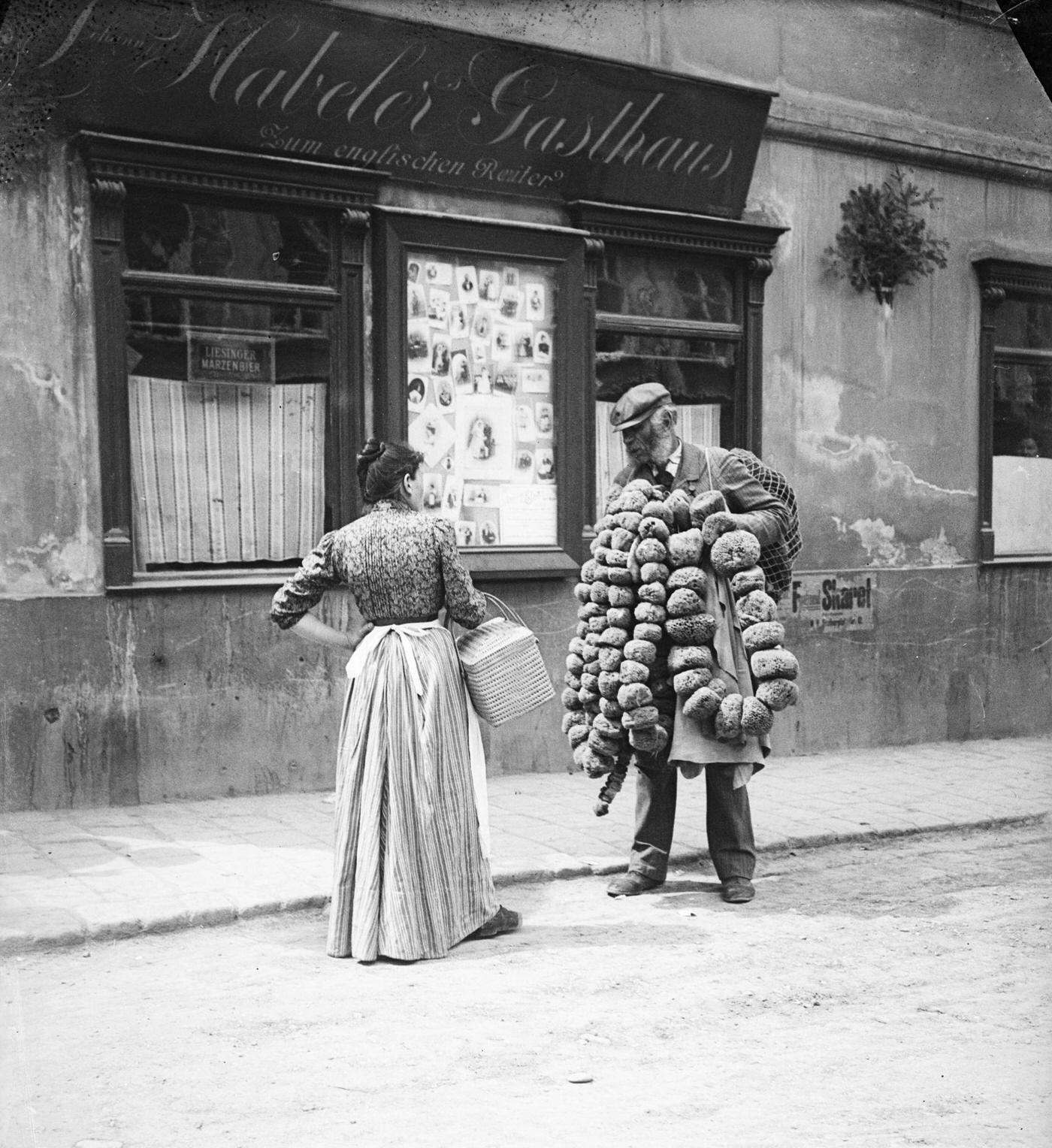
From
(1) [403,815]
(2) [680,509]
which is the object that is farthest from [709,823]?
(1) [403,815]

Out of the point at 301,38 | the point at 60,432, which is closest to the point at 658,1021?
the point at 60,432

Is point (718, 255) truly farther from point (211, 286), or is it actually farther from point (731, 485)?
point (731, 485)

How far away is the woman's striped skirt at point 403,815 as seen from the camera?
4.86 m

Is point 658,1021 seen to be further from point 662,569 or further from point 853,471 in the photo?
point 853,471

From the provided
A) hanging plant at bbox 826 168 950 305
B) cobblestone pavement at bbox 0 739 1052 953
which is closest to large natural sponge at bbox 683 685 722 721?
cobblestone pavement at bbox 0 739 1052 953

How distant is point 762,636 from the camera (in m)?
5.30

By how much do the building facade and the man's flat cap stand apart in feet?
6.97

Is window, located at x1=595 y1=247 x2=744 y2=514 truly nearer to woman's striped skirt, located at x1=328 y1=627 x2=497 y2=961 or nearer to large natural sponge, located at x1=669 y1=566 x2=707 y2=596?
large natural sponge, located at x1=669 y1=566 x2=707 y2=596

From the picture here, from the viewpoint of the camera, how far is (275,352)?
788cm

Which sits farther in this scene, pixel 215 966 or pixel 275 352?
pixel 275 352

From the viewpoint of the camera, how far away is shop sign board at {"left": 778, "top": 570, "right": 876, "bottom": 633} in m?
9.83

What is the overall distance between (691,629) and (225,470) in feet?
11.3

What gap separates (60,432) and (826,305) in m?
5.57

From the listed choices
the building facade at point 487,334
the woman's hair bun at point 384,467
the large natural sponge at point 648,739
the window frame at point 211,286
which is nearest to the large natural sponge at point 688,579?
the large natural sponge at point 648,739
